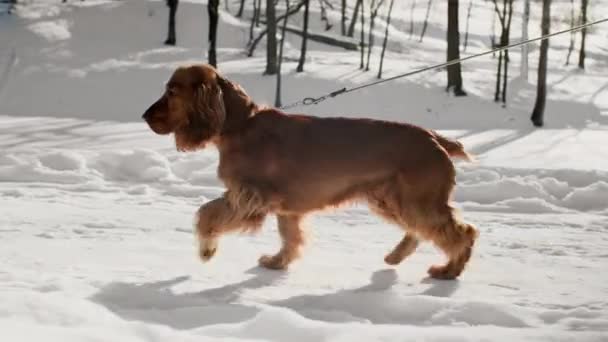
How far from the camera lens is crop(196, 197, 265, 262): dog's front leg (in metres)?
4.23

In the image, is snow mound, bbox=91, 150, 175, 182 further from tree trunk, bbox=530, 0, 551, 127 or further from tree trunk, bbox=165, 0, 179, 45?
tree trunk, bbox=165, 0, 179, 45

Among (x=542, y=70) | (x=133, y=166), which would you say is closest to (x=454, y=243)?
(x=133, y=166)

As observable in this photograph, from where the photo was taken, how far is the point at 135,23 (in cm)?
2738

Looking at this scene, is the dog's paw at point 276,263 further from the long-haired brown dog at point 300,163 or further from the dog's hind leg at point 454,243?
the dog's hind leg at point 454,243

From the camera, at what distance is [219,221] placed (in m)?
4.25

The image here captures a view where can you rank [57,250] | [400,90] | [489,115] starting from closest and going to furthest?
[57,250] → [489,115] → [400,90]

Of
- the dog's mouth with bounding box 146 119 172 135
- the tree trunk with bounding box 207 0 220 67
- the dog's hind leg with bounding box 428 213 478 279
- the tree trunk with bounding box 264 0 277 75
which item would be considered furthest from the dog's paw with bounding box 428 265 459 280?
the tree trunk with bounding box 264 0 277 75

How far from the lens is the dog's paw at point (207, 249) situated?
4.30 metres

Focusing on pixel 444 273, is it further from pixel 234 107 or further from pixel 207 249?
pixel 234 107

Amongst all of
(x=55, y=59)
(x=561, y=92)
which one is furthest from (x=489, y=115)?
(x=55, y=59)

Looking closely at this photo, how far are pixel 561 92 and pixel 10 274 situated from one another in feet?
83.0

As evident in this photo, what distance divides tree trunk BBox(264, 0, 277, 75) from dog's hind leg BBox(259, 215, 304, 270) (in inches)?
658

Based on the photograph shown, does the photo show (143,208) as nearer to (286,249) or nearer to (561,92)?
(286,249)

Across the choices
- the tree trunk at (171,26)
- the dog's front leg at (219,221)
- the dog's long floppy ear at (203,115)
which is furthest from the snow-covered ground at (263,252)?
the tree trunk at (171,26)
